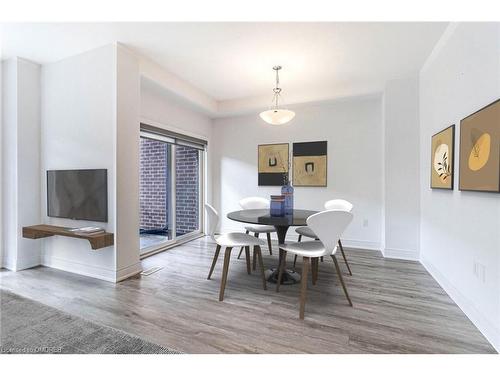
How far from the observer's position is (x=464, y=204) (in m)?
2.04

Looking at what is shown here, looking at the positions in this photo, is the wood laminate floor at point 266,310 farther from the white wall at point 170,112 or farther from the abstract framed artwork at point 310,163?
the white wall at point 170,112

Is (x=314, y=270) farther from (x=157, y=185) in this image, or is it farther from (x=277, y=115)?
(x=157, y=185)

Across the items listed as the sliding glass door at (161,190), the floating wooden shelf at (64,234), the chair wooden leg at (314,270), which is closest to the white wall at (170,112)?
the sliding glass door at (161,190)

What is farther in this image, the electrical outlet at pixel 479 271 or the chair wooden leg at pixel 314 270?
the chair wooden leg at pixel 314 270

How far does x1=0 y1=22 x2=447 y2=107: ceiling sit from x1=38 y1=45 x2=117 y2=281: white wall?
19 centimetres

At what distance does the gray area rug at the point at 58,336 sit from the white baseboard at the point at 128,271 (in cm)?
65

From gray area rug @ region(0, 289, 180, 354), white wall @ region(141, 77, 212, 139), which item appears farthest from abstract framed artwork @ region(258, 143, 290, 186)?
gray area rug @ region(0, 289, 180, 354)

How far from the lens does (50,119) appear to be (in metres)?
3.05

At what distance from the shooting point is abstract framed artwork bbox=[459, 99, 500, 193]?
159 centimetres

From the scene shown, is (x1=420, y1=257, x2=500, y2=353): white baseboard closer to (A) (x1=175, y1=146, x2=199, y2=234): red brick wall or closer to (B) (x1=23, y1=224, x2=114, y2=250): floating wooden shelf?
(B) (x1=23, y1=224, x2=114, y2=250): floating wooden shelf

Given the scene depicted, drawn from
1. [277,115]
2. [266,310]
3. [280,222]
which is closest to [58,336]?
[266,310]

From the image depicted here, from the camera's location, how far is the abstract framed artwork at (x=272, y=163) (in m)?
4.41
